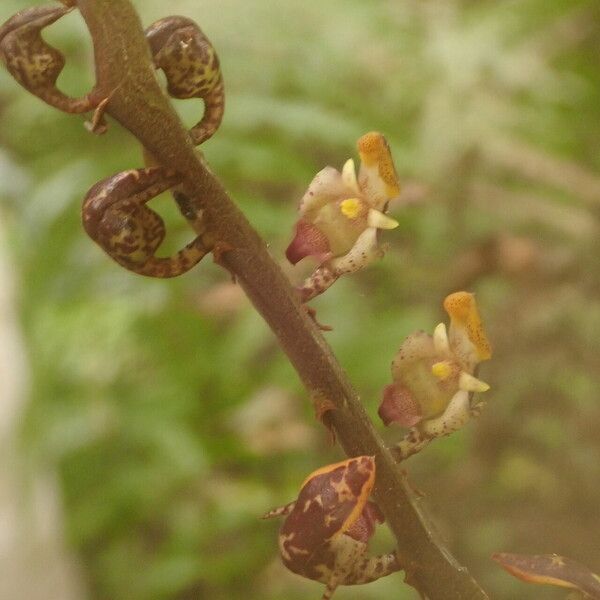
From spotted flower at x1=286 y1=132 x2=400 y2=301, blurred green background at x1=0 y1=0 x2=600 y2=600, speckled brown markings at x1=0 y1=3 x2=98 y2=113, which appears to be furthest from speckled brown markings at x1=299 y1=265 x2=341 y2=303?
blurred green background at x1=0 y1=0 x2=600 y2=600

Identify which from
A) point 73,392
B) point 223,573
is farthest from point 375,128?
point 223,573

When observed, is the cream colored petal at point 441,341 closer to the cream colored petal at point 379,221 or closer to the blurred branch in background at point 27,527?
the cream colored petal at point 379,221

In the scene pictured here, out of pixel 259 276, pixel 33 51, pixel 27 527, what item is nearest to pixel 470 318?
pixel 259 276

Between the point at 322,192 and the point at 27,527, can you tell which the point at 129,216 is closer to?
the point at 322,192

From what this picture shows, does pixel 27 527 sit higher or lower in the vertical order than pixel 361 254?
lower

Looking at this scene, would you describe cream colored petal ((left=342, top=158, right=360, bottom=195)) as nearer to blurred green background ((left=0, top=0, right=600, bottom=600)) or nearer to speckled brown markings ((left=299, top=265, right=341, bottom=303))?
speckled brown markings ((left=299, top=265, right=341, bottom=303))

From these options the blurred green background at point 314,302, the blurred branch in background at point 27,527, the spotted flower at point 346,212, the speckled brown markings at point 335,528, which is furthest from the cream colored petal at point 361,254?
the blurred branch in background at point 27,527
